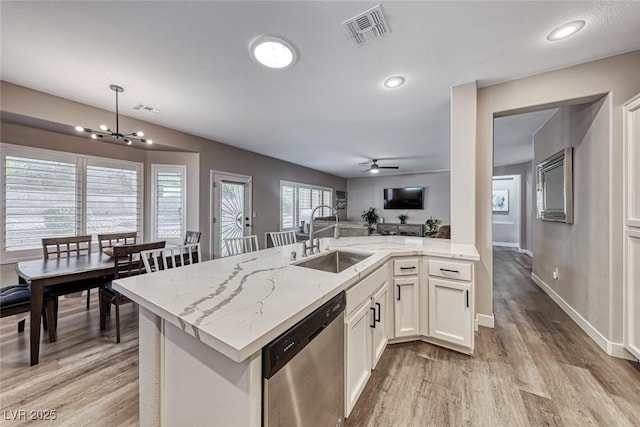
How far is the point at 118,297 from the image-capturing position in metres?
2.30

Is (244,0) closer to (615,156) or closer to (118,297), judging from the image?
(118,297)

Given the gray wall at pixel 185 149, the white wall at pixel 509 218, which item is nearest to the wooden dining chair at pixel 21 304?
the gray wall at pixel 185 149

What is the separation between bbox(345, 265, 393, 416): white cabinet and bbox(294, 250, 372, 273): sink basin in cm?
27

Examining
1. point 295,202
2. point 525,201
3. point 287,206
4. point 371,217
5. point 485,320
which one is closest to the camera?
point 485,320

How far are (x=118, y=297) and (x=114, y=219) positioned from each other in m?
2.18

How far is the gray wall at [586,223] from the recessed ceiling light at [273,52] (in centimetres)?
277

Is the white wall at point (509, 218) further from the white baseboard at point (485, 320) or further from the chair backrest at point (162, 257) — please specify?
the chair backrest at point (162, 257)

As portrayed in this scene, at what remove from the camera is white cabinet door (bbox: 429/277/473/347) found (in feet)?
6.46

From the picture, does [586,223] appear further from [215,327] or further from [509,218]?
[509,218]

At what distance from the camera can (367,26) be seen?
5.49 feet

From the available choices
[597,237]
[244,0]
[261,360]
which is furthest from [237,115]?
[597,237]

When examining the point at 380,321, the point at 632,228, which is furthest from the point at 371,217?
the point at 380,321

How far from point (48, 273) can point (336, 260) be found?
8.18 feet

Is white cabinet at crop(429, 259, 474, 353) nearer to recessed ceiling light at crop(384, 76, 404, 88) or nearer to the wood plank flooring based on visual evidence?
the wood plank flooring
